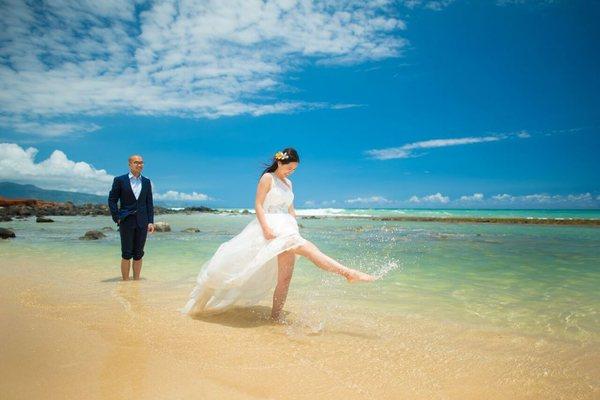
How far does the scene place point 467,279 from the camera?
864cm

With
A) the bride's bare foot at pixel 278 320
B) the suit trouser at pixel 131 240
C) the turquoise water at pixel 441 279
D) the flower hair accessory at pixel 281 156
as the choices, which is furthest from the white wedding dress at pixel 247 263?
the suit trouser at pixel 131 240

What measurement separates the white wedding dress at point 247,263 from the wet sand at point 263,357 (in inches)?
10.7

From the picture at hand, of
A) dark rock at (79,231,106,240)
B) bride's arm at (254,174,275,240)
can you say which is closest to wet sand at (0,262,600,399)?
bride's arm at (254,174,275,240)

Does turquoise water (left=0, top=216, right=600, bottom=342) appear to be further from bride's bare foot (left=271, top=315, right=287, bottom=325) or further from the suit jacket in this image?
the suit jacket

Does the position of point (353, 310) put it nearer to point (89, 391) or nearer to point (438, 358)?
point (438, 358)

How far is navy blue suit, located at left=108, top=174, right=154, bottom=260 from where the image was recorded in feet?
25.9

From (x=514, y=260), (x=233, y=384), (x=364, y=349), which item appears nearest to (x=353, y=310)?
(x=364, y=349)

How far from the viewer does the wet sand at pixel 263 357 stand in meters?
3.09

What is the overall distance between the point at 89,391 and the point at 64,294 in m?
4.08

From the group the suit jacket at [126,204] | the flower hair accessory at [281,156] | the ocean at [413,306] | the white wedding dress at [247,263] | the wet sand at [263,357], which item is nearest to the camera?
the wet sand at [263,357]

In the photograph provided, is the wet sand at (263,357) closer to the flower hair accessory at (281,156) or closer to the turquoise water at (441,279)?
the turquoise water at (441,279)

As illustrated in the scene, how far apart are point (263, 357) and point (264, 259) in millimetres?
1467

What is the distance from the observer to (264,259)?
5078mm

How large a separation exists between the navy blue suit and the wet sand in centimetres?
220
